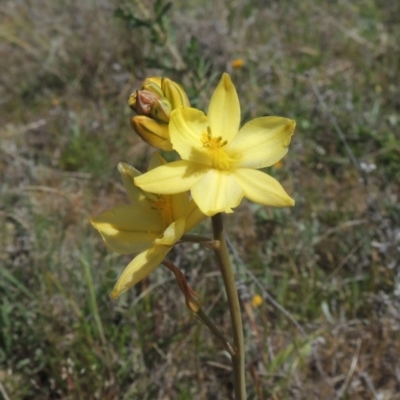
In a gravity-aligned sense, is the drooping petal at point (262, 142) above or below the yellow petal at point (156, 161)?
above

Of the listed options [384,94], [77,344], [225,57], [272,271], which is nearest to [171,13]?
[225,57]

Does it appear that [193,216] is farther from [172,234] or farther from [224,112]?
[224,112]

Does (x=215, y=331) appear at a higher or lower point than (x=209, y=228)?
higher

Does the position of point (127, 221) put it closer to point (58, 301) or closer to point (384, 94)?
point (58, 301)

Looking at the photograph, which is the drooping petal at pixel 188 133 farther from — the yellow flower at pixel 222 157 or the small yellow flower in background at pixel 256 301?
the small yellow flower in background at pixel 256 301

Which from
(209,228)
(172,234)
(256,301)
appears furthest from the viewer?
(209,228)

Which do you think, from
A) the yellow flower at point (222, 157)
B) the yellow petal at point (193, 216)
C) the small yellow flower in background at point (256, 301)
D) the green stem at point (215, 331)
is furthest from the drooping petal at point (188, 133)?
the small yellow flower in background at point (256, 301)

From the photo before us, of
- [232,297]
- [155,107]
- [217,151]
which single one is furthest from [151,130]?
[232,297]
